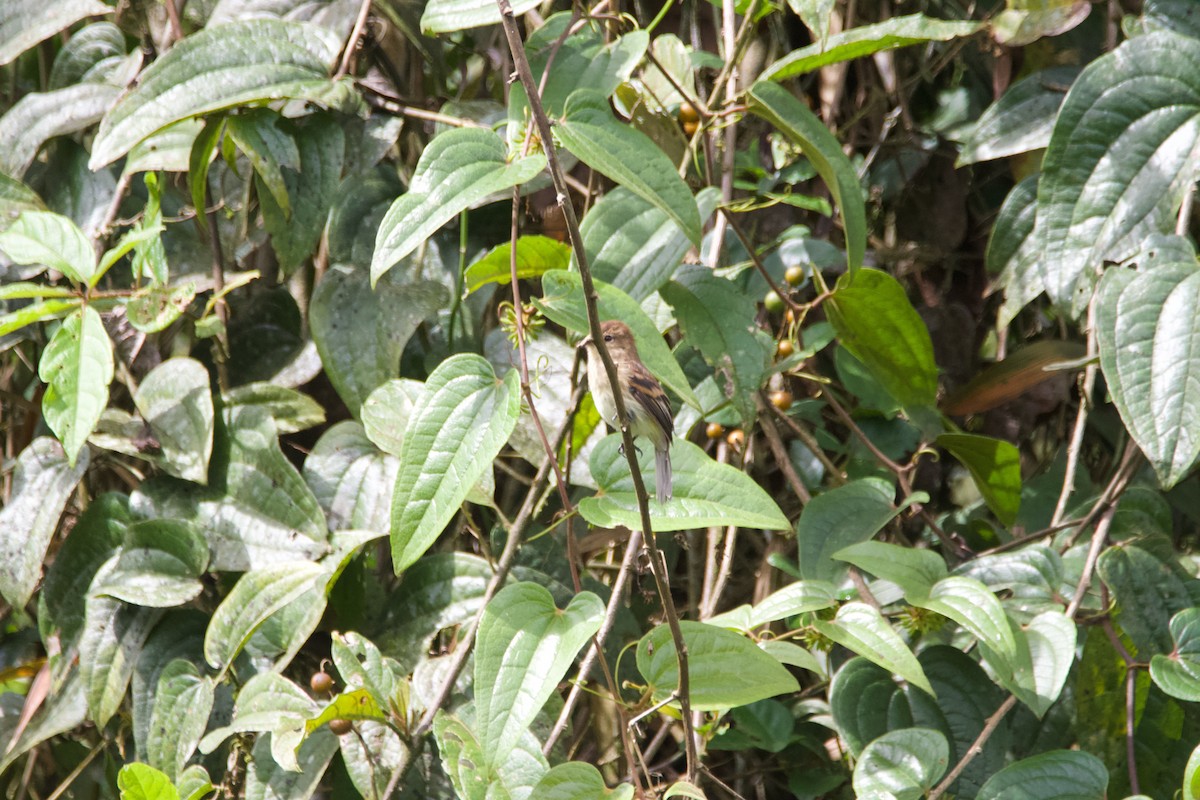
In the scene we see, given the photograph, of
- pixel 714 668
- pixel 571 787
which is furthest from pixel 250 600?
pixel 714 668

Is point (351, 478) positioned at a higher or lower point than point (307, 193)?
lower

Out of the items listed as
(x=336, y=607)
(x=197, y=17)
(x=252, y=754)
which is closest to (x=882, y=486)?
(x=336, y=607)

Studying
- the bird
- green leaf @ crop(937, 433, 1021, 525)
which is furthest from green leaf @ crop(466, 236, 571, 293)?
green leaf @ crop(937, 433, 1021, 525)

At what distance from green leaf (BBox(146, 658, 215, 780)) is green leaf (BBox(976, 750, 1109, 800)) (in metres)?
1.02

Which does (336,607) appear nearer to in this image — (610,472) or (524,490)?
A: (524,490)

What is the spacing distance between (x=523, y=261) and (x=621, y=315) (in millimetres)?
354

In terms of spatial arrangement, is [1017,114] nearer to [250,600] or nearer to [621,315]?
[621,315]

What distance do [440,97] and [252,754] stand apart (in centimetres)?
116

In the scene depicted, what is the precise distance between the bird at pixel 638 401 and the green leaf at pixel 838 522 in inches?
9.5

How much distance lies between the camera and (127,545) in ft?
5.33

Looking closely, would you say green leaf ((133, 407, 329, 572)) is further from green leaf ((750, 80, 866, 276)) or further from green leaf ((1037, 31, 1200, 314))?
green leaf ((1037, 31, 1200, 314))

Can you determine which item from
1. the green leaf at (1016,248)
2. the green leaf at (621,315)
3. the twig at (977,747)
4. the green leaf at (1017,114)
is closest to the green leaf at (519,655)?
the green leaf at (621,315)

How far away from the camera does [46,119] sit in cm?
187

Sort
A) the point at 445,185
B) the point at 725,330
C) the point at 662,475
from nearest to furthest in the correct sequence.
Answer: the point at 445,185
the point at 662,475
the point at 725,330
